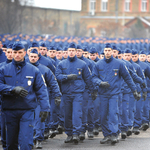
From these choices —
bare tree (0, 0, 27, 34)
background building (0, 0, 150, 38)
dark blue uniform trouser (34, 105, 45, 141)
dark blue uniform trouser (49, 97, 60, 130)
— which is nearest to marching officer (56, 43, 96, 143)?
dark blue uniform trouser (34, 105, 45, 141)

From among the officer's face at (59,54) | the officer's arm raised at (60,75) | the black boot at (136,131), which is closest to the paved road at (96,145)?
the black boot at (136,131)

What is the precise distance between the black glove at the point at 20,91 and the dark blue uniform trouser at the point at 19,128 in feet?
1.04

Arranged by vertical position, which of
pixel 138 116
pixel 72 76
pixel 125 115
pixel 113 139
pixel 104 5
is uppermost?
pixel 104 5

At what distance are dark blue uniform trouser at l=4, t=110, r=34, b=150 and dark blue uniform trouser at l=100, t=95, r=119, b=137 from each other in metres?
3.20

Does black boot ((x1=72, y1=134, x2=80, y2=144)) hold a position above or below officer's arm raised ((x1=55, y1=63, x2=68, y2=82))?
below

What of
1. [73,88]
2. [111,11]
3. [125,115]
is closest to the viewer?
[73,88]

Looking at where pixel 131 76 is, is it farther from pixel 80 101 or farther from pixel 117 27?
pixel 117 27

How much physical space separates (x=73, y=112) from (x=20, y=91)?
11.0ft

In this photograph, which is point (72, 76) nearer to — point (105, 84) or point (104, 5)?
point (105, 84)

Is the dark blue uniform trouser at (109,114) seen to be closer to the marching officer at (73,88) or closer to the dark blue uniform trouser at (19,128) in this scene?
the marching officer at (73,88)

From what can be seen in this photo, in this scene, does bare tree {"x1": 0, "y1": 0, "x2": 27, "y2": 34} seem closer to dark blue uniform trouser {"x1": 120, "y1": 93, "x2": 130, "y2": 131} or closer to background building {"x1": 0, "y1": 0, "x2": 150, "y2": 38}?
background building {"x1": 0, "y1": 0, "x2": 150, "y2": 38}

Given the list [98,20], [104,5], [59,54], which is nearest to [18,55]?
[59,54]

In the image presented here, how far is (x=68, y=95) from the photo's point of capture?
1000 centimetres

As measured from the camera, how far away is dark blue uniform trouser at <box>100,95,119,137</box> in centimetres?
980
